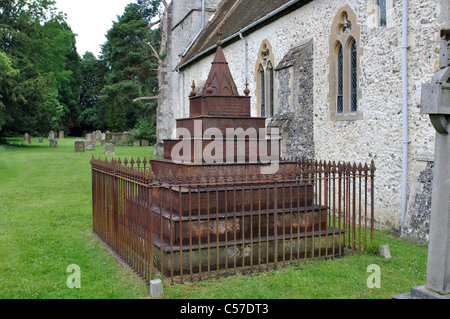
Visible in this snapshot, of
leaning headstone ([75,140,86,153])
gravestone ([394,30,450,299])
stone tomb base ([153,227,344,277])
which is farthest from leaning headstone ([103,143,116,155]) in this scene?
gravestone ([394,30,450,299])

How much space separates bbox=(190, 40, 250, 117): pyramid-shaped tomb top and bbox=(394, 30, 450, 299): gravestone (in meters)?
3.38

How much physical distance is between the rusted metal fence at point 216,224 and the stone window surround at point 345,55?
3949 millimetres

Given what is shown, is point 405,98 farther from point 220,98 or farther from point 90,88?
point 90,88

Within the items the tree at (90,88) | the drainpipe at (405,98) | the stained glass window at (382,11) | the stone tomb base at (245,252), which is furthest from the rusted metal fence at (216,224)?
the tree at (90,88)

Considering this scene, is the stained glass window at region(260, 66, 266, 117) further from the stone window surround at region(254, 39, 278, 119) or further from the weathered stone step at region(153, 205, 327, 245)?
the weathered stone step at region(153, 205, 327, 245)

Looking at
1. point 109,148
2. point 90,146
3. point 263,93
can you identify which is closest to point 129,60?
point 90,146

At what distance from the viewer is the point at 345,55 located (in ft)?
33.5

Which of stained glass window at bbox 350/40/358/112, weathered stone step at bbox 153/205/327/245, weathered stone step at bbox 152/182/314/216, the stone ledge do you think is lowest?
the stone ledge

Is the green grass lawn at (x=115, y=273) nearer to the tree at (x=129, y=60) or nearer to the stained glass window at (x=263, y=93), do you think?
the stained glass window at (x=263, y=93)

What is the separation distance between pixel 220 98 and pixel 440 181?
378cm

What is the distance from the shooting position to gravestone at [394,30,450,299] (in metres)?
3.88

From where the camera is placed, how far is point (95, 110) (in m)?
57.4

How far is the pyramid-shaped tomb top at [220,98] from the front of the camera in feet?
22.5
